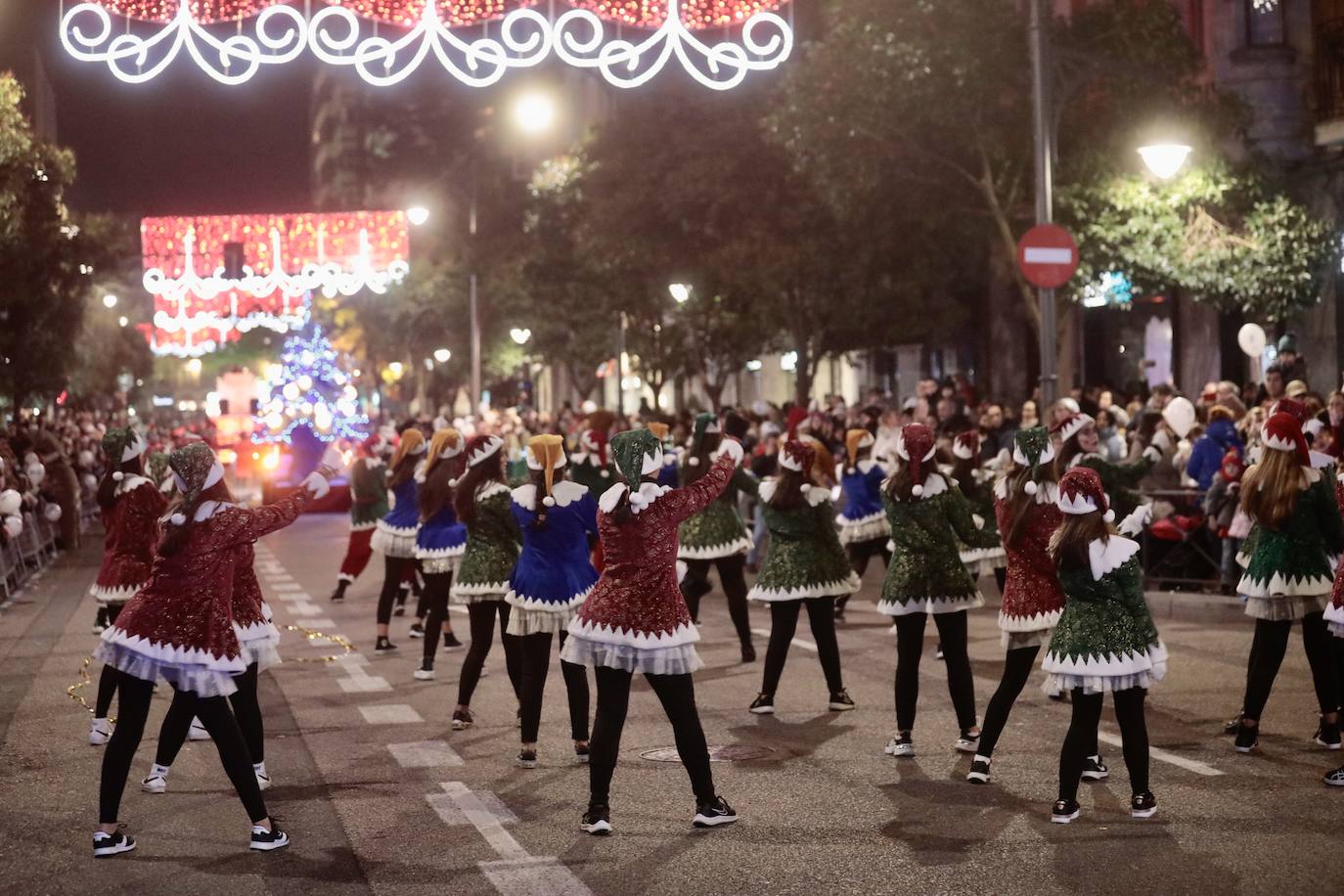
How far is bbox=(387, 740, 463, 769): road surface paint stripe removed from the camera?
9508 millimetres

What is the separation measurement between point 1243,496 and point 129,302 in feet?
452

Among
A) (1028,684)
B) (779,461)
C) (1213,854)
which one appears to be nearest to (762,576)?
(779,461)

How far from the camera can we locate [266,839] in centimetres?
757

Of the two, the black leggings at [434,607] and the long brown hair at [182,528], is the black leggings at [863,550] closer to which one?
the black leggings at [434,607]

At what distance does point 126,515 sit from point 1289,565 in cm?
662

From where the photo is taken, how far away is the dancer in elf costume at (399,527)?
14789 millimetres

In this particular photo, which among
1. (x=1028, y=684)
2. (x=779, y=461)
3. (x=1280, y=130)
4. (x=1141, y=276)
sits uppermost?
(x=1280, y=130)

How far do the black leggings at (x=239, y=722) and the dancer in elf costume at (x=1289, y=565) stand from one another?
15.9 feet

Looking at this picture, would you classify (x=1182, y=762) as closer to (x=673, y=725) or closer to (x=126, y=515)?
(x=673, y=725)

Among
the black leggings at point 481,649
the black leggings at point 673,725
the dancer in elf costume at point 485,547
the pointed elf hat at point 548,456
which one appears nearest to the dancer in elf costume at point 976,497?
the dancer in elf costume at point 485,547

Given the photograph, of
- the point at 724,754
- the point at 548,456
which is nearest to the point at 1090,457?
the point at 724,754

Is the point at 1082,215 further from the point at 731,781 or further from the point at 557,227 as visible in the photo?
the point at 557,227

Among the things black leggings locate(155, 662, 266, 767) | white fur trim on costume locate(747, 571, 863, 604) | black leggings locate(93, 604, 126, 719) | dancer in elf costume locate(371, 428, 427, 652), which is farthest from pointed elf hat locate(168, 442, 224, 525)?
dancer in elf costume locate(371, 428, 427, 652)

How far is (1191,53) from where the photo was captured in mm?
23750
